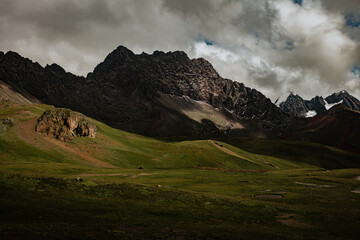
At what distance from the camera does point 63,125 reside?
117 metres

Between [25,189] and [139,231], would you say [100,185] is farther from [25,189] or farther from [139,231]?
[139,231]

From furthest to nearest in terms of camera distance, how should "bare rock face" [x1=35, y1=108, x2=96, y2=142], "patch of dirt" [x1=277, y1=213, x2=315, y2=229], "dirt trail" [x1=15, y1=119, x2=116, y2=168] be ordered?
"bare rock face" [x1=35, y1=108, x2=96, y2=142]
"dirt trail" [x1=15, y1=119, x2=116, y2=168]
"patch of dirt" [x1=277, y1=213, x2=315, y2=229]

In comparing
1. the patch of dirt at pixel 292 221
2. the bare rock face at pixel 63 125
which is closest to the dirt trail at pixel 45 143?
the bare rock face at pixel 63 125

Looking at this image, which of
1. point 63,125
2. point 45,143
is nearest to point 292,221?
point 45,143

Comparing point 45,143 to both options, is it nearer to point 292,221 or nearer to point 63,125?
point 63,125

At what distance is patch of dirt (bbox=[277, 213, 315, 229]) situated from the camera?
102 ft

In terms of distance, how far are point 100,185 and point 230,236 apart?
30556 mm

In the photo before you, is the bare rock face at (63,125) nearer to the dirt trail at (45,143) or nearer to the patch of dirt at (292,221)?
the dirt trail at (45,143)

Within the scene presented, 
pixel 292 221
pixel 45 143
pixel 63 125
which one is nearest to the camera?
pixel 292 221

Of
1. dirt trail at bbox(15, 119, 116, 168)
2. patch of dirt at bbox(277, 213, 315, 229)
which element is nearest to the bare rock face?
dirt trail at bbox(15, 119, 116, 168)

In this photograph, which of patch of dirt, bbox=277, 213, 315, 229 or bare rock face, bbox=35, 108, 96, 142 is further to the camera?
bare rock face, bbox=35, 108, 96, 142

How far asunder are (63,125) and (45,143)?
1631 centimetres

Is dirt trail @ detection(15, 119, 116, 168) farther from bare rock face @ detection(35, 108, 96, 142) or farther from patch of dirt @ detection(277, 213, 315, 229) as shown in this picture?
patch of dirt @ detection(277, 213, 315, 229)

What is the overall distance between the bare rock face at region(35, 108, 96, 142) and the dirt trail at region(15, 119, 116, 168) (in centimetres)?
359
